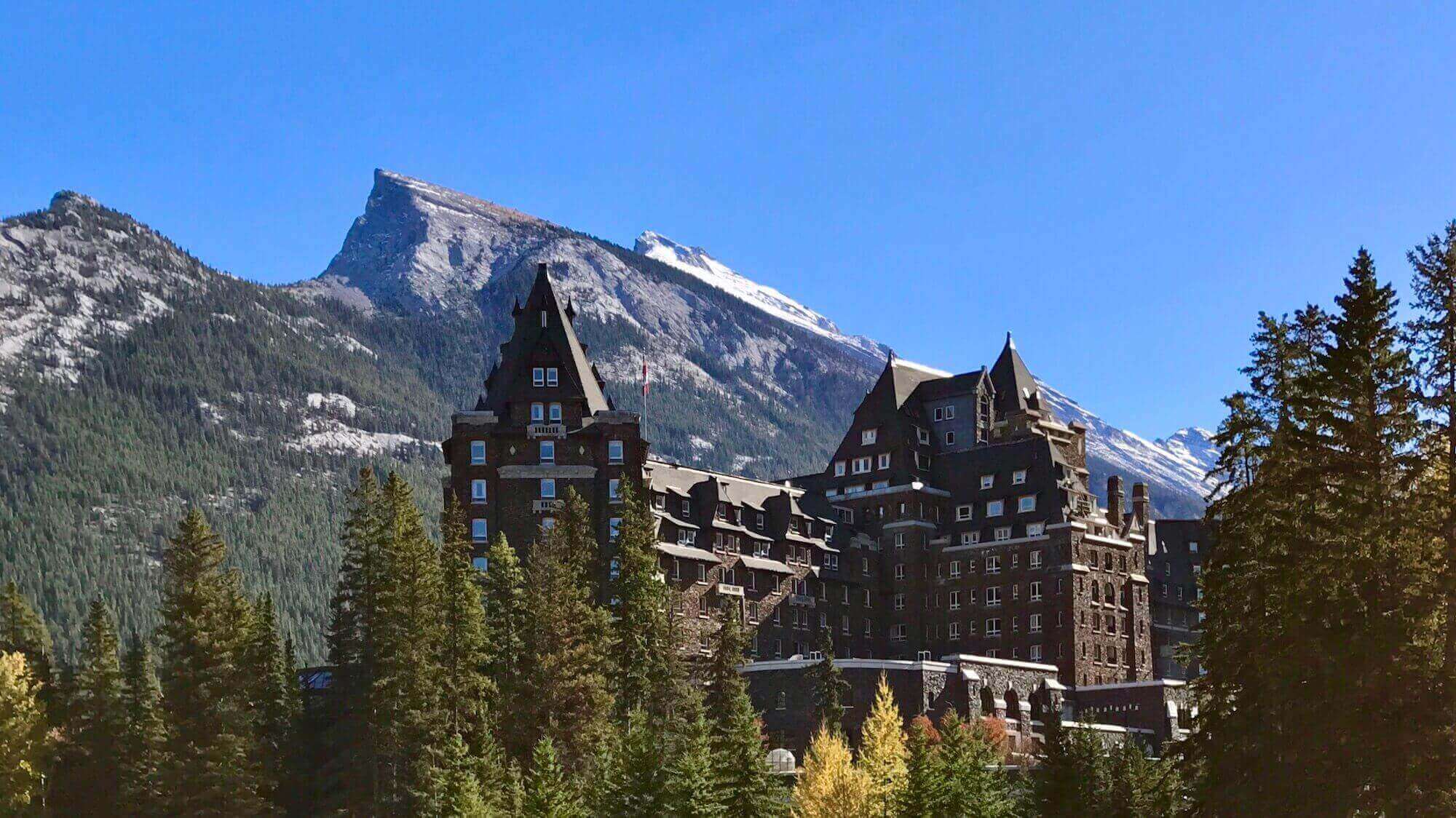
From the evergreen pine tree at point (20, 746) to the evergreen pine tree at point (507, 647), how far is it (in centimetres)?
2367

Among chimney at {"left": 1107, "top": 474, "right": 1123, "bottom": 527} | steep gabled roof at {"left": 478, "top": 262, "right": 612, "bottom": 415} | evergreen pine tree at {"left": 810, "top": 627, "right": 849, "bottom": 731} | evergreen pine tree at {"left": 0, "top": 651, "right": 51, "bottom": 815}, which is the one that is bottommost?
evergreen pine tree at {"left": 0, "top": 651, "right": 51, "bottom": 815}

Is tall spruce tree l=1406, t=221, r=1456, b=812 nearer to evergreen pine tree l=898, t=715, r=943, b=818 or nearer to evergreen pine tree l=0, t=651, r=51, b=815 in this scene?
evergreen pine tree l=898, t=715, r=943, b=818

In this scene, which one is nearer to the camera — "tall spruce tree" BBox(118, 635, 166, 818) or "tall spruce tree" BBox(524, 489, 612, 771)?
"tall spruce tree" BBox(118, 635, 166, 818)

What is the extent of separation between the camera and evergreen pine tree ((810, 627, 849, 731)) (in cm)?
11919

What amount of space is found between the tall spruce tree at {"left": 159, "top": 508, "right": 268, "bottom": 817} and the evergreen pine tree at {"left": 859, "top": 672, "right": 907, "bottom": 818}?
29.8 meters

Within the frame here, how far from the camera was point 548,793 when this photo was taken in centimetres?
8750

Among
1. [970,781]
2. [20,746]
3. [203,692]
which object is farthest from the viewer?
[20,746]

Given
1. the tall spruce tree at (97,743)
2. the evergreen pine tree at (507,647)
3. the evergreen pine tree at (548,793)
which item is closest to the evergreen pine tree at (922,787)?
the evergreen pine tree at (548,793)

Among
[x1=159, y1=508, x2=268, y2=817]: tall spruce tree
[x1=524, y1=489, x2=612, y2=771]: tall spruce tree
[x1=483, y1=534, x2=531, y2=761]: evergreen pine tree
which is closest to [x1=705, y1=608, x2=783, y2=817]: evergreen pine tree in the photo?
[x1=524, y1=489, x2=612, y2=771]: tall spruce tree

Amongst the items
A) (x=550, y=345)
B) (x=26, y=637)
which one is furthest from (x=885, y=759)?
(x=26, y=637)

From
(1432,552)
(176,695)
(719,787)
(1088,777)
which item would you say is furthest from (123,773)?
(1432,552)

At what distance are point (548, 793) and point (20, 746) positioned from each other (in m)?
34.5

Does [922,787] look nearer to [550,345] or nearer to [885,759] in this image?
[885,759]

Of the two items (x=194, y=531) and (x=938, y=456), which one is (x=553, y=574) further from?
(x=938, y=456)
